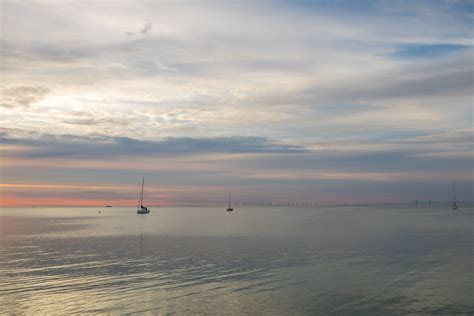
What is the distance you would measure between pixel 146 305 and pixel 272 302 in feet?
34.5

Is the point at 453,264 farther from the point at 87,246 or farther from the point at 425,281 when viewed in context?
the point at 87,246

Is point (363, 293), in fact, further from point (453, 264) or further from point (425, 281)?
point (453, 264)

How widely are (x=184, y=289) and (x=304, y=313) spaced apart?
41.4 feet

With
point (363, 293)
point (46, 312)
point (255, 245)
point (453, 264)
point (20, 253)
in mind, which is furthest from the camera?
point (255, 245)

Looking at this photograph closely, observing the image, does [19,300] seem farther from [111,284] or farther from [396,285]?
[396,285]

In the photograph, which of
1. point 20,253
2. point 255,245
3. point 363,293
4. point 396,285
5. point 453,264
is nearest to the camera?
point 363,293

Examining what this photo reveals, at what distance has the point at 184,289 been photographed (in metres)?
39.7

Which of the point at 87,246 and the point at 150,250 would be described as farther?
the point at 87,246

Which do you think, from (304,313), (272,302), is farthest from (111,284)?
(304,313)

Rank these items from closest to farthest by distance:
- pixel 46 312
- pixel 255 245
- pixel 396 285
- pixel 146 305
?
pixel 46 312 → pixel 146 305 → pixel 396 285 → pixel 255 245

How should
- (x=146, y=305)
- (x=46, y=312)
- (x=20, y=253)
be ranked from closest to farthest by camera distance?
(x=46, y=312)
(x=146, y=305)
(x=20, y=253)

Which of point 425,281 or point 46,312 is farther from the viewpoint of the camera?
point 425,281

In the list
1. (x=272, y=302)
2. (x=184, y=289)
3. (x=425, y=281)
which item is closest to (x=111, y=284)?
(x=184, y=289)

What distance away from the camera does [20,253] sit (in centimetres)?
6756
